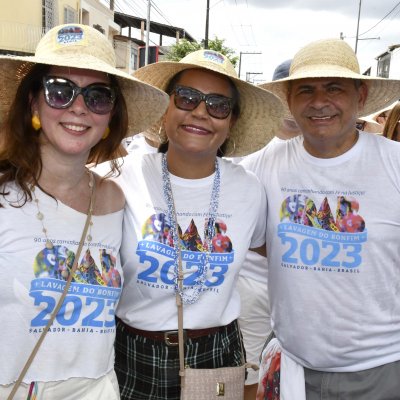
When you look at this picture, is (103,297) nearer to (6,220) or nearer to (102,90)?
(6,220)

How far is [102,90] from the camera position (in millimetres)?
2025

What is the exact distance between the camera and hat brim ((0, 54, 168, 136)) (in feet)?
6.31

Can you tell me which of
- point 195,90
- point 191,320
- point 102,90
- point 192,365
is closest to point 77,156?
point 102,90

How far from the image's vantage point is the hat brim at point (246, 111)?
100 inches

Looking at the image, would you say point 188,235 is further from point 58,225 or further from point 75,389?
point 75,389

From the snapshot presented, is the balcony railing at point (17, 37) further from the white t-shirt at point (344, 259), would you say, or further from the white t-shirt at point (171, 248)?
the white t-shirt at point (344, 259)

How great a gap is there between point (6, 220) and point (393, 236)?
5.45ft

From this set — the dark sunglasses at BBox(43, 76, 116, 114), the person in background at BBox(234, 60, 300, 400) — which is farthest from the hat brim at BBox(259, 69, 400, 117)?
the dark sunglasses at BBox(43, 76, 116, 114)

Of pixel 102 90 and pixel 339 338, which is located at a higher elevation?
pixel 102 90

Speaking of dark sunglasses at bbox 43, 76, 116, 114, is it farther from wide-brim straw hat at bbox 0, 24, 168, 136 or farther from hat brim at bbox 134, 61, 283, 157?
hat brim at bbox 134, 61, 283, 157

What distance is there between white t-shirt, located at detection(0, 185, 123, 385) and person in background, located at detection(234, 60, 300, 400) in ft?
4.86

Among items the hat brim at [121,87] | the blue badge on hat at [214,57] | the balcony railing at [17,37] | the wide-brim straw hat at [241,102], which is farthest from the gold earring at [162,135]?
the balcony railing at [17,37]

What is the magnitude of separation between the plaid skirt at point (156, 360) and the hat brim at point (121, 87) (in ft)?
3.35

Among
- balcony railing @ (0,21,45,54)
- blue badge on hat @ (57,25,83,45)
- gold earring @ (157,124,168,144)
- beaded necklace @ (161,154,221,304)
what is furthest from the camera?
balcony railing @ (0,21,45,54)
